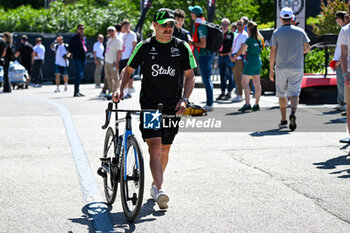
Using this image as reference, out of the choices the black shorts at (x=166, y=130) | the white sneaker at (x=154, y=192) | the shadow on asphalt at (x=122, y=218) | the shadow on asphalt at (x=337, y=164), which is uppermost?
the black shorts at (x=166, y=130)

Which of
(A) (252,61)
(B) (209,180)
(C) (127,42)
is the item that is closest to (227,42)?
(C) (127,42)

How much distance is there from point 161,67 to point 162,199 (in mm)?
1126

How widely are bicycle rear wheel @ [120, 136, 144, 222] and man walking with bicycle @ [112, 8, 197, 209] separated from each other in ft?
1.22

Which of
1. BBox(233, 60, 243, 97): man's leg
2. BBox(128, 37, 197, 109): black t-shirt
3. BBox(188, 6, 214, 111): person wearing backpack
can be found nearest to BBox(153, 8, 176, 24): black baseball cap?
BBox(128, 37, 197, 109): black t-shirt

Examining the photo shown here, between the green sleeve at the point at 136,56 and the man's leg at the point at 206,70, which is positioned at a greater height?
the green sleeve at the point at 136,56

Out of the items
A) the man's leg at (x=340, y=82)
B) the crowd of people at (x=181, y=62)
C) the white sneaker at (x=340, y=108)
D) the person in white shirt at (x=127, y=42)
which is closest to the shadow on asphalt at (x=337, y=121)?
the crowd of people at (x=181, y=62)

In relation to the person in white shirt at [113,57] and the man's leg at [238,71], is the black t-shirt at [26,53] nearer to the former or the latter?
the person in white shirt at [113,57]

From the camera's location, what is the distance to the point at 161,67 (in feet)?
19.6

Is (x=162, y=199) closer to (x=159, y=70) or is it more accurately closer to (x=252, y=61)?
(x=159, y=70)

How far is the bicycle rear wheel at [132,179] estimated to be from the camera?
531cm

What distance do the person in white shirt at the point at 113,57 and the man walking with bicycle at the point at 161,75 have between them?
11.4 metres

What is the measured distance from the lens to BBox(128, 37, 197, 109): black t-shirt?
5.97m

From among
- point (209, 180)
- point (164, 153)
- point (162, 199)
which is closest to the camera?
point (162, 199)

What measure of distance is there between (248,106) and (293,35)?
3.35 meters
